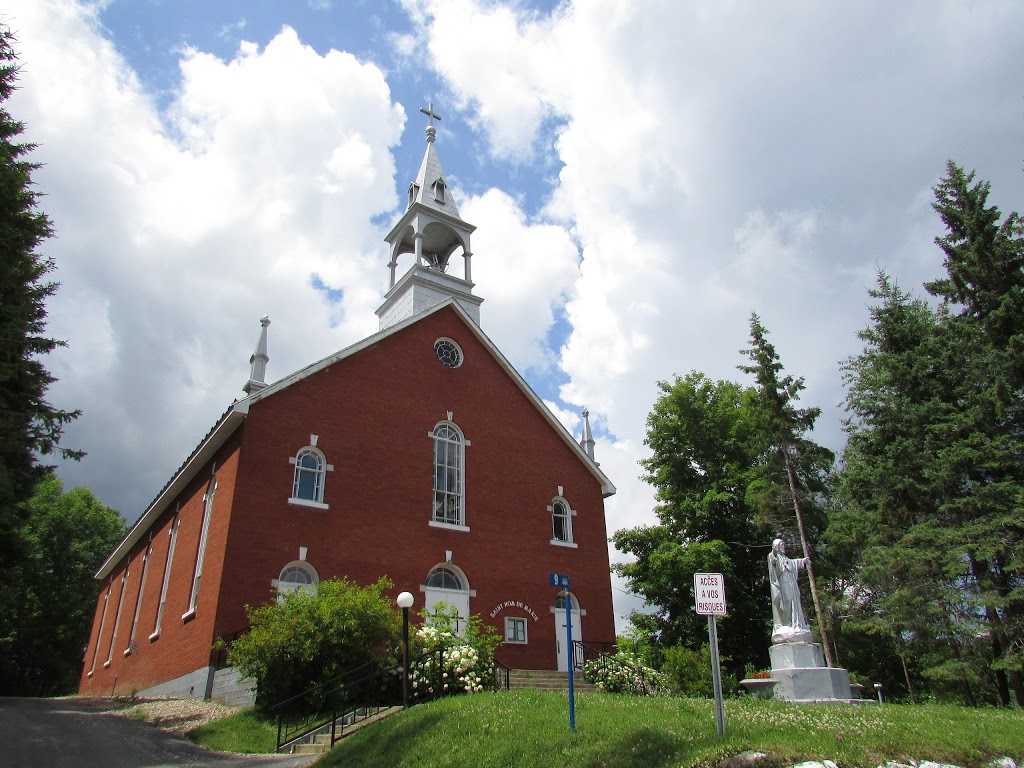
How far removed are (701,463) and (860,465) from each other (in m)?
9.07

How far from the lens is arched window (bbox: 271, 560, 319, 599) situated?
724 inches

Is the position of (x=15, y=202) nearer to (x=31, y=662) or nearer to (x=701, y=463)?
(x=701, y=463)

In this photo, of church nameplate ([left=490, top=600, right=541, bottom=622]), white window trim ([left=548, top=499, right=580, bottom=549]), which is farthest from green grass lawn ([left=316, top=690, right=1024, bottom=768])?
white window trim ([left=548, top=499, right=580, bottom=549])

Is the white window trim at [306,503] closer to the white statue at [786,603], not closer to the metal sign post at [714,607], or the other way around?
the white statue at [786,603]

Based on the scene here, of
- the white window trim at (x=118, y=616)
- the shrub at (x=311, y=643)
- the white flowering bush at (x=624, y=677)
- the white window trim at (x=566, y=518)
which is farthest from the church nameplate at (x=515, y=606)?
the white window trim at (x=118, y=616)

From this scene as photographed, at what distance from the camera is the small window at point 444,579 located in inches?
Result: 832

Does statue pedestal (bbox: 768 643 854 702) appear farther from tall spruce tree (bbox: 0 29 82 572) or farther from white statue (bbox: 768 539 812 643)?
Answer: tall spruce tree (bbox: 0 29 82 572)

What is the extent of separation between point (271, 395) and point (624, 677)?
11.7 m

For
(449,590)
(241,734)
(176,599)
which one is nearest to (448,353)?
(449,590)

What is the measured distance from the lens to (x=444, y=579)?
70.2 feet

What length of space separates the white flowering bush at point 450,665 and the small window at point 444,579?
5105mm

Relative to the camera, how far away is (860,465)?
75.0 feet

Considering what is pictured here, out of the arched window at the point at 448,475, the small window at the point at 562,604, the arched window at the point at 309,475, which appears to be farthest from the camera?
the small window at the point at 562,604

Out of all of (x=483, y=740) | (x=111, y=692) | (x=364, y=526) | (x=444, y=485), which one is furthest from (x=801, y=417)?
(x=111, y=692)
